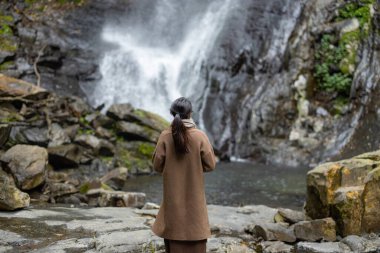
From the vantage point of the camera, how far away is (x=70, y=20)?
23469 mm

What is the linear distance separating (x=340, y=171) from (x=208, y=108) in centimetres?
1340

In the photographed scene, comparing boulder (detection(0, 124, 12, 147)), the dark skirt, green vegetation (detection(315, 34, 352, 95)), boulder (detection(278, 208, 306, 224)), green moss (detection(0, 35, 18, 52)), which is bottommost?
boulder (detection(278, 208, 306, 224))

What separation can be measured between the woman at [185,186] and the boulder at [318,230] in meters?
2.63

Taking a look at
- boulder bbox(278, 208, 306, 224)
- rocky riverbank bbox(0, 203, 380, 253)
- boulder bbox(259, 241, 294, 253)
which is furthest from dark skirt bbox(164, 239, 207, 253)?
boulder bbox(278, 208, 306, 224)

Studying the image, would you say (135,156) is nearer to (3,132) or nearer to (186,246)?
(3,132)

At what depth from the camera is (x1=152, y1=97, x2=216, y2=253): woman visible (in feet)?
12.7

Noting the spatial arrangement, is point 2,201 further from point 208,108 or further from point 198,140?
point 208,108

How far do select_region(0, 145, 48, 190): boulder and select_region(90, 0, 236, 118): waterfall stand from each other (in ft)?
32.9

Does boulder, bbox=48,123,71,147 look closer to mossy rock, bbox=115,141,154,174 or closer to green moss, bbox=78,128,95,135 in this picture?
green moss, bbox=78,128,95,135

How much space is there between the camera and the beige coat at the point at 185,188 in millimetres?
3869

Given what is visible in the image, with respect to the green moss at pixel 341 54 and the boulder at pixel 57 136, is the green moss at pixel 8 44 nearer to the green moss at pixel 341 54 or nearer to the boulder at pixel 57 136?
the boulder at pixel 57 136

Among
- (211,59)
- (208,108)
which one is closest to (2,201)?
(208,108)

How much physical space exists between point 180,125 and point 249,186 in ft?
28.8

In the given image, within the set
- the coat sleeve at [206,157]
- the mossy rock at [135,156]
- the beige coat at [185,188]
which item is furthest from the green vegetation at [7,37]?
the coat sleeve at [206,157]
